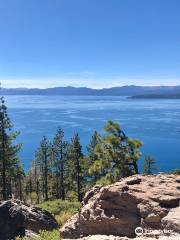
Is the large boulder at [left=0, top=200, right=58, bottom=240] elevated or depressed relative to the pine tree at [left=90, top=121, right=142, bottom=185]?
depressed

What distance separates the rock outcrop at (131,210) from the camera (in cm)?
1371

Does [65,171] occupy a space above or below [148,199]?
below

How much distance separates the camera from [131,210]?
14883mm

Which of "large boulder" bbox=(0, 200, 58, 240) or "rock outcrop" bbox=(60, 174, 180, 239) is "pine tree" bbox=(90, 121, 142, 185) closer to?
"large boulder" bbox=(0, 200, 58, 240)

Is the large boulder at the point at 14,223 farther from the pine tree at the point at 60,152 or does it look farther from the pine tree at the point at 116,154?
the pine tree at the point at 60,152

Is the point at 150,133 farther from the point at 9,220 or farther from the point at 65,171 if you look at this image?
the point at 9,220

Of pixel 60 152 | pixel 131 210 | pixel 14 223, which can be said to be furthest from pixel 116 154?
pixel 60 152

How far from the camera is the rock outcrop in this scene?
13711 mm

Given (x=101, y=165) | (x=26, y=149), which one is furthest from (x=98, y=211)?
(x=26, y=149)

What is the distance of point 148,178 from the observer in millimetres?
17109

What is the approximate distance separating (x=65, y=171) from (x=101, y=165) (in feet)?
148

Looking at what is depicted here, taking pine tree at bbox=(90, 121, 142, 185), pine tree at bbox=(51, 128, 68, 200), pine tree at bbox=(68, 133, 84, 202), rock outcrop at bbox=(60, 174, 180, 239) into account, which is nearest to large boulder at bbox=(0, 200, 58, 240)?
rock outcrop at bbox=(60, 174, 180, 239)

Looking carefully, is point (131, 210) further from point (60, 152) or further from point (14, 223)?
point (60, 152)

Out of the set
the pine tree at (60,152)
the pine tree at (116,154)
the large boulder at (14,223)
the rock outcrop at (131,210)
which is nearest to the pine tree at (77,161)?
the pine tree at (60,152)
